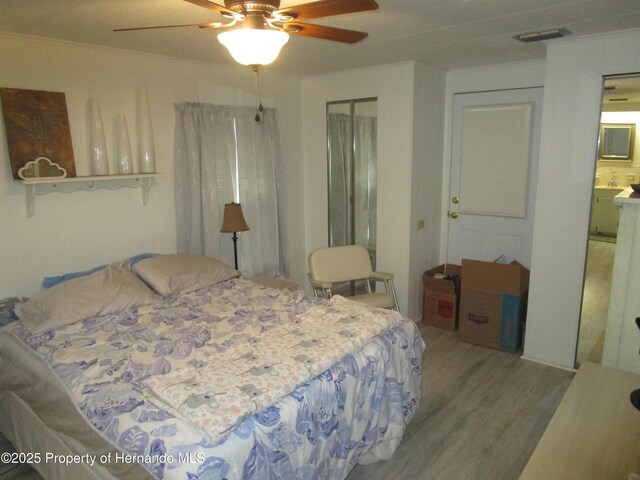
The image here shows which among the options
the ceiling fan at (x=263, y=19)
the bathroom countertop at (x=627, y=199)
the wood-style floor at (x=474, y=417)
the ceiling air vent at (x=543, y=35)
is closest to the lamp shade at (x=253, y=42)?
the ceiling fan at (x=263, y=19)

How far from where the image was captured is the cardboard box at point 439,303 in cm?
404

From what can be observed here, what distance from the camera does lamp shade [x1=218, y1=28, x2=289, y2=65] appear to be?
1593 mm

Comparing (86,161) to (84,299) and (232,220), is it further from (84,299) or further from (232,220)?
(232,220)

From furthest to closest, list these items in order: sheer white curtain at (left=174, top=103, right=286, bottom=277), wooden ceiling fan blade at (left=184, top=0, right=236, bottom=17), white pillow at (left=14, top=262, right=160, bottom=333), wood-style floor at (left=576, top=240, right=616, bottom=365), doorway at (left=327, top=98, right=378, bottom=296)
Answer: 1. doorway at (left=327, top=98, right=378, bottom=296)
2. sheer white curtain at (left=174, top=103, right=286, bottom=277)
3. wood-style floor at (left=576, top=240, right=616, bottom=365)
4. white pillow at (left=14, top=262, right=160, bottom=333)
5. wooden ceiling fan blade at (left=184, top=0, right=236, bottom=17)

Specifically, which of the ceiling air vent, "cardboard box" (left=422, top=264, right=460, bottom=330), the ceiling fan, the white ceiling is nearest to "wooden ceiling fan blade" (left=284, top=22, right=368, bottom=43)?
the ceiling fan

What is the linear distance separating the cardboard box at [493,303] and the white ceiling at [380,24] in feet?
5.66

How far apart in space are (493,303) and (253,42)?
Answer: 9.66ft

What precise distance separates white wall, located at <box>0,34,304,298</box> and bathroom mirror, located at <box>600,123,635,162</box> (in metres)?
2.89

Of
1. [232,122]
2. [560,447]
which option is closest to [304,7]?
[560,447]

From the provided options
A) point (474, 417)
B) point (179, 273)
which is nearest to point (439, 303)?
point (474, 417)

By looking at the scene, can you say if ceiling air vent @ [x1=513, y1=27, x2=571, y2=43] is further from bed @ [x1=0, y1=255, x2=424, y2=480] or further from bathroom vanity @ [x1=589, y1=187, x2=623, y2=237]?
bed @ [x1=0, y1=255, x2=424, y2=480]

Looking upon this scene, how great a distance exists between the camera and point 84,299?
8.51 ft

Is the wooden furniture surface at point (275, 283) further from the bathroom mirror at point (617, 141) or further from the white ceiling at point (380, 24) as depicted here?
the bathroom mirror at point (617, 141)

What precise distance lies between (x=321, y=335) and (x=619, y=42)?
266 centimetres
